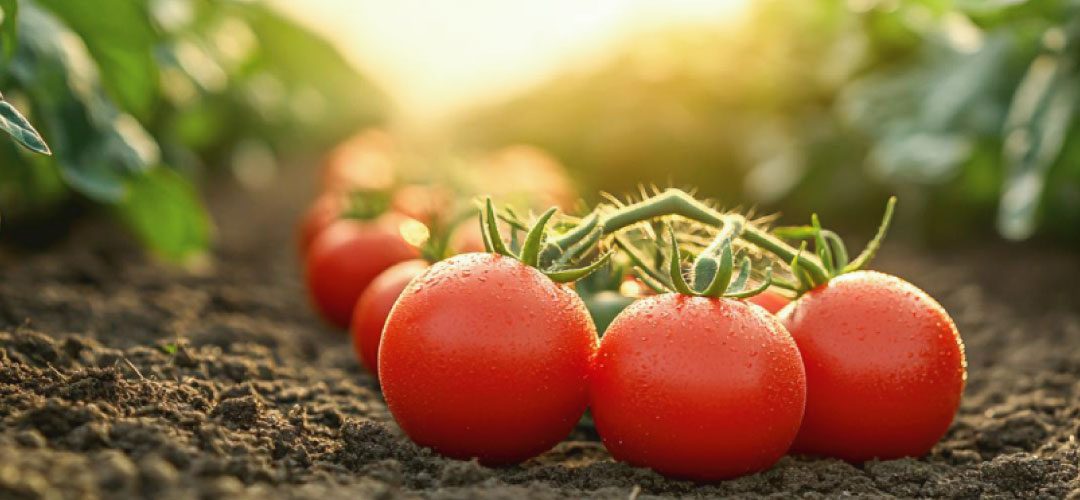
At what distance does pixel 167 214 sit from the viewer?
4422 millimetres

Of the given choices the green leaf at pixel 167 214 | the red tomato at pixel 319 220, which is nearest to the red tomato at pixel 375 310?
the green leaf at pixel 167 214

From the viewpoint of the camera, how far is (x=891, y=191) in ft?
21.9

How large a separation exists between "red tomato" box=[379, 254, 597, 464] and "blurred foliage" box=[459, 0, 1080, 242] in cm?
221

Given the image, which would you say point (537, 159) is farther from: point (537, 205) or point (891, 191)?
point (537, 205)

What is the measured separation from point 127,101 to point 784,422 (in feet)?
9.45

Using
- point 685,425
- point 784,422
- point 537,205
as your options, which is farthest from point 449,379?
point 537,205

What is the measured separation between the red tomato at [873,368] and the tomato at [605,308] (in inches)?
18.1

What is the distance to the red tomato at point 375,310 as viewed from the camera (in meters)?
3.24

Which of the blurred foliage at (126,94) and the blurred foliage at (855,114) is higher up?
the blurred foliage at (855,114)

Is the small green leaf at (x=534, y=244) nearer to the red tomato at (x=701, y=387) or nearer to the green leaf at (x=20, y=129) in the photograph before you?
the red tomato at (x=701, y=387)

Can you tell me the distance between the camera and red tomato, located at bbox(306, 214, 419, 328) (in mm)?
4176

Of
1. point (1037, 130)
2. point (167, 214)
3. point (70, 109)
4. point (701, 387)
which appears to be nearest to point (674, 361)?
point (701, 387)

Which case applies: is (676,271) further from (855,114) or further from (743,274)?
(855,114)

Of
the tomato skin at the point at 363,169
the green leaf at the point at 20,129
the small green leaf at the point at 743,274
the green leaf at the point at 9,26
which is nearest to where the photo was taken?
the green leaf at the point at 20,129
